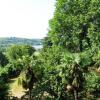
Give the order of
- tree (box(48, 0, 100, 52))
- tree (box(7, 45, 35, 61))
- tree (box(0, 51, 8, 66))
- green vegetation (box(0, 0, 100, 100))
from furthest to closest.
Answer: tree (box(0, 51, 8, 66)) < tree (box(7, 45, 35, 61)) < tree (box(48, 0, 100, 52)) < green vegetation (box(0, 0, 100, 100))

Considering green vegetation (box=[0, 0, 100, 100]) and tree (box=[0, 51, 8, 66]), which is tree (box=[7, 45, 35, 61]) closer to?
tree (box=[0, 51, 8, 66])

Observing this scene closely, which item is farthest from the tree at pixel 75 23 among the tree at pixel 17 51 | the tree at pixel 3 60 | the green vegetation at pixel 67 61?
the tree at pixel 3 60

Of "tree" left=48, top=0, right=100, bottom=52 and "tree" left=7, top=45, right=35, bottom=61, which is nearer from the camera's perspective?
"tree" left=48, top=0, right=100, bottom=52

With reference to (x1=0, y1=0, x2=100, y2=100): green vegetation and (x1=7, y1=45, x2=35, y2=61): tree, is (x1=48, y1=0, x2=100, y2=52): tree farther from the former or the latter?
(x1=7, y1=45, x2=35, y2=61): tree

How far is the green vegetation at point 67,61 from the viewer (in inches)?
1825

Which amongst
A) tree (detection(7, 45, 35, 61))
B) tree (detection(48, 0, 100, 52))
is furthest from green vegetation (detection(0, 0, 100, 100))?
tree (detection(7, 45, 35, 61))

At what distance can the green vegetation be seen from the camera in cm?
4634

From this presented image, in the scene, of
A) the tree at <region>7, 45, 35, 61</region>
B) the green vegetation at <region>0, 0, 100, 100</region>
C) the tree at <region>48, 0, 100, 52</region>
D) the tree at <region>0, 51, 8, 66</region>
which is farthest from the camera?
the tree at <region>0, 51, 8, 66</region>

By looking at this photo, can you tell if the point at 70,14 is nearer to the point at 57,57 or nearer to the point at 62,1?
the point at 62,1

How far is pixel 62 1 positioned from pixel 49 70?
17874mm

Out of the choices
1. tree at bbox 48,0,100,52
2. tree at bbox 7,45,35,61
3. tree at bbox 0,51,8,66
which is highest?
tree at bbox 48,0,100,52

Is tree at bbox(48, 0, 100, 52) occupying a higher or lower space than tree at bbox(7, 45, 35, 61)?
higher

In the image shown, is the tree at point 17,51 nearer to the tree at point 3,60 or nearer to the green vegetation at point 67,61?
the tree at point 3,60

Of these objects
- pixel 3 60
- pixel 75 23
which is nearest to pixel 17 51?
pixel 3 60
